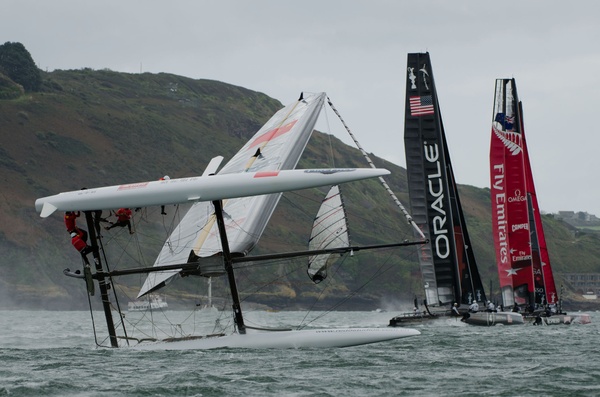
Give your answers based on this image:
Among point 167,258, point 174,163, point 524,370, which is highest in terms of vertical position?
point 174,163

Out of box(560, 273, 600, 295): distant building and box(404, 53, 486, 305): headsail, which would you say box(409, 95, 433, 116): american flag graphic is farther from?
box(560, 273, 600, 295): distant building

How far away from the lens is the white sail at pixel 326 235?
27.4m

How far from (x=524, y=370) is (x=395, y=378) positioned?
316 centimetres

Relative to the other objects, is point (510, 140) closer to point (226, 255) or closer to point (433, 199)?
point (433, 199)

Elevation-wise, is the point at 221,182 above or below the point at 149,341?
above

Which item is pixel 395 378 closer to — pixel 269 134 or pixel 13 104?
pixel 269 134

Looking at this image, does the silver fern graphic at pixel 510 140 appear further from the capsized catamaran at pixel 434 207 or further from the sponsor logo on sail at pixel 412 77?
the sponsor logo on sail at pixel 412 77

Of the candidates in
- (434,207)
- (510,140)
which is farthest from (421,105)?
(510,140)

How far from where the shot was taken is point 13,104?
187125 millimetres

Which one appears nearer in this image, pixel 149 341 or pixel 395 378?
pixel 395 378

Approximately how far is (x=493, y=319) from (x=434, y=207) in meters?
5.25

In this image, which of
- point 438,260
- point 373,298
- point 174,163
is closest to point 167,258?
point 438,260

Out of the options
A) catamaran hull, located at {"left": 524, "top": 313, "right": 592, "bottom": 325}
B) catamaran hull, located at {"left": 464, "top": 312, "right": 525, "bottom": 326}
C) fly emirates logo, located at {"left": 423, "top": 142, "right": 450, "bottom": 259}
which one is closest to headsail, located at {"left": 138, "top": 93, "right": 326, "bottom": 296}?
catamaran hull, located at {"left": 464, "top": 312, "right": 525, "bottom": 326}

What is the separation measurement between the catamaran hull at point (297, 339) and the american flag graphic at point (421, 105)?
79.0 ft
